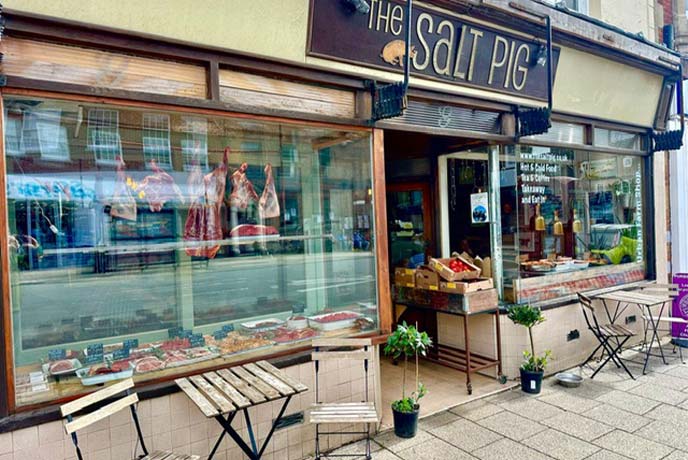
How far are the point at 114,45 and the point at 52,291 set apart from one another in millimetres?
1853

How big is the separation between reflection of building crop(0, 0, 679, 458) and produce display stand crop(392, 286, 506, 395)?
19 centimetres

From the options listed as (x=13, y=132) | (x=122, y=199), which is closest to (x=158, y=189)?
(x=122, y=199)

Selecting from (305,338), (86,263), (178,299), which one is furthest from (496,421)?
(86,263)

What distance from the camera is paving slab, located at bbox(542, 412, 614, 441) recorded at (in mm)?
3902

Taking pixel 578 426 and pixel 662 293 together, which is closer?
pixel 578 426

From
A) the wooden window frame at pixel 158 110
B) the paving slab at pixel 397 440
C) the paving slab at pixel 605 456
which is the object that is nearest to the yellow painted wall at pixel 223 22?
the wooden window frame at pixel 158 110

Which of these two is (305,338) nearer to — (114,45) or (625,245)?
(114,45)

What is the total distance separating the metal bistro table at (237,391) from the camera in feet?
8.87

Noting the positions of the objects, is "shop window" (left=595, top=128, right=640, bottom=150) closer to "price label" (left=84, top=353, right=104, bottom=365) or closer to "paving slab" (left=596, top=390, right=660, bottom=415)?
"paving slab" (left=596, top=390, right=660, bottom=415)

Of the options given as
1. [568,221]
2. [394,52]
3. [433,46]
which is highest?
[433,46]

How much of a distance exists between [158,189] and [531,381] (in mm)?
4141

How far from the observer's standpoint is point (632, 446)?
145 inches

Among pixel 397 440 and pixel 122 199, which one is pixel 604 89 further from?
pixel 122 199

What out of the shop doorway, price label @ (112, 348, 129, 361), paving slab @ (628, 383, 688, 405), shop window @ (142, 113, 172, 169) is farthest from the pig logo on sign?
paving slab @ (628, 383, 688, 405)
